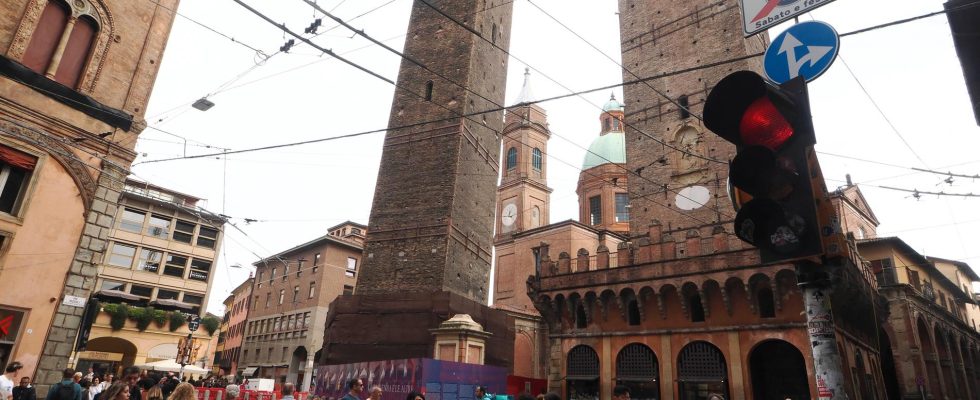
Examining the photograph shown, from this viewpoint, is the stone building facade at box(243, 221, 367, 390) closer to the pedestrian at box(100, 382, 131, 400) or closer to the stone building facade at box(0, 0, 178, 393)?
the stone building facade at box(0, 0, 178, 393)

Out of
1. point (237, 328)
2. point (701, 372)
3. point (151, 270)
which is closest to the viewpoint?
point (701, 372)

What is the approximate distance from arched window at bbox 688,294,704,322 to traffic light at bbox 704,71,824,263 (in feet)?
52.0

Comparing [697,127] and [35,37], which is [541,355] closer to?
[697,127]

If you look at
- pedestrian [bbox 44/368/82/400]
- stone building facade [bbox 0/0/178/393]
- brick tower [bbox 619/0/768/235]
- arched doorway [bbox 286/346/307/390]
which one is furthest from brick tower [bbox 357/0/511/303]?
arched doorway [bbox 286/346/307/390]

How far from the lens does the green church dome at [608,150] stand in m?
47.9

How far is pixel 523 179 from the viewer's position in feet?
166

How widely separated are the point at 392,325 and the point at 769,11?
1915 cm

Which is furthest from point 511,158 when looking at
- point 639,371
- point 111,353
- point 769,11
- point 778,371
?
point 769,11

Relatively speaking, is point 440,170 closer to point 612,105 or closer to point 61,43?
point 61,43

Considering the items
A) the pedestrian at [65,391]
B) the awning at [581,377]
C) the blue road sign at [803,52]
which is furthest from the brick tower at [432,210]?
the blue road sign at [803,52]

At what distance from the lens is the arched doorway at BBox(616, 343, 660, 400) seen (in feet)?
57.0

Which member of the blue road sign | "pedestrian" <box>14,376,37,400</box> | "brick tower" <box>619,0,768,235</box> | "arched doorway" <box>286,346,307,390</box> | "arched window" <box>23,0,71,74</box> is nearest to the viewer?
the blue road sign

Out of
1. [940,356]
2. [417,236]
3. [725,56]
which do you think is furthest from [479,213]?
[940,356]

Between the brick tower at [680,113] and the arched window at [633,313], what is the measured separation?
440cm
